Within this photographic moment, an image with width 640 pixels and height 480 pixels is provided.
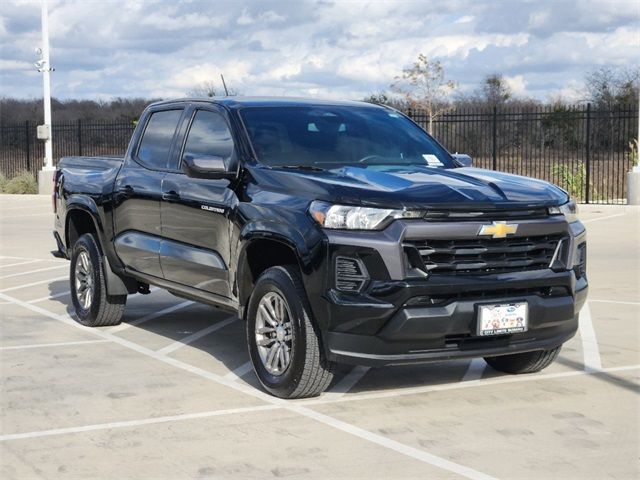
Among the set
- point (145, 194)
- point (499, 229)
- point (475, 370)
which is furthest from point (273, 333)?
point (145, 194)

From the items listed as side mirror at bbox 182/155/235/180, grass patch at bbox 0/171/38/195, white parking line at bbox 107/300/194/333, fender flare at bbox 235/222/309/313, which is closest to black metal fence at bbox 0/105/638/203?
grass patch at bbox 0/171/38/195

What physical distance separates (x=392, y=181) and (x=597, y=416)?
1823mm

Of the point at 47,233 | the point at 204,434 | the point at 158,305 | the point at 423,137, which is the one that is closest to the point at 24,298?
the point at 158,305

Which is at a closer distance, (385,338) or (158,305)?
(385,338)

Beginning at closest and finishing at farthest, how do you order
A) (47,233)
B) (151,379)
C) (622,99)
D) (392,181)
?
(392,181) < (151,379) < (47,233) < (622,99)

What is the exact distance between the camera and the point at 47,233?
18.5 meters

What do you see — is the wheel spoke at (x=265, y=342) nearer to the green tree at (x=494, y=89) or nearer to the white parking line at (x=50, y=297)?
the white parking line at (x=50, y=297)

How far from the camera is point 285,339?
21.1 feet

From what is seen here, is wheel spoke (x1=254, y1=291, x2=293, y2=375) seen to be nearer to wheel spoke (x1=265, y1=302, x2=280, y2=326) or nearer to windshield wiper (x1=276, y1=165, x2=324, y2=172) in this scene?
wheel spoke (x1=265, y1=302, x2=280, y2=326)

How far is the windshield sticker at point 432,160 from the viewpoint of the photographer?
7.61 meters

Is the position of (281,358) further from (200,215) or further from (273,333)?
(200,215)

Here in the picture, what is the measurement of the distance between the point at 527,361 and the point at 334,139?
2.04 metres

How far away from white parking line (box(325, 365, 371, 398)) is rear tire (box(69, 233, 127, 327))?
8.53 feet

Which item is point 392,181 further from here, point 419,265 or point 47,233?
point 47,233
